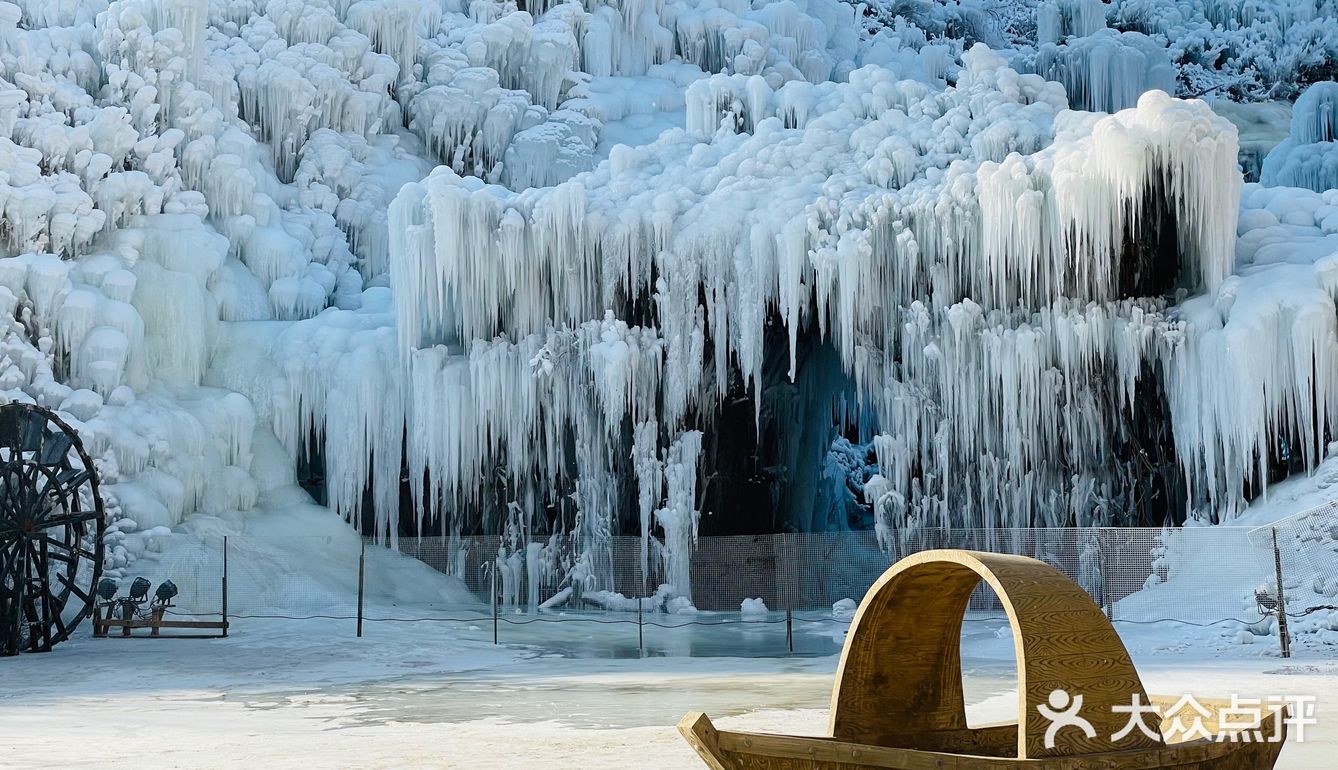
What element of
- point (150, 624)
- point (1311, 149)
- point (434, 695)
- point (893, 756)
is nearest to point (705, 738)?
point (893, 756)

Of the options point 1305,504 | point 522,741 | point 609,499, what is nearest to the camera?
point 522,741

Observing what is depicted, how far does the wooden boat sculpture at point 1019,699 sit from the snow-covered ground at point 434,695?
1.84m

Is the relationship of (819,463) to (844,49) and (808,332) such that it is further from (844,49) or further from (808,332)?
(844,49)

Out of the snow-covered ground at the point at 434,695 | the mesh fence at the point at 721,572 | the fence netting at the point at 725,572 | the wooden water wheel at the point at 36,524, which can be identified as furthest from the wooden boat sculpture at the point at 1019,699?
the wooden water wheel at the point at 36,524

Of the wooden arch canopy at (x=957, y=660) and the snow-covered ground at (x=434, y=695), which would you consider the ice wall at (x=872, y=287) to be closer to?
the snow-covered ground at (x=434, y=695)

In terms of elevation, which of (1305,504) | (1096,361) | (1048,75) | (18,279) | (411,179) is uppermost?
(1048,75)

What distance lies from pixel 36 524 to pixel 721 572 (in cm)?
1029

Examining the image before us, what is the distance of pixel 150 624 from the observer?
59.5 feet

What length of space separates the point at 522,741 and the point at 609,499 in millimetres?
13476

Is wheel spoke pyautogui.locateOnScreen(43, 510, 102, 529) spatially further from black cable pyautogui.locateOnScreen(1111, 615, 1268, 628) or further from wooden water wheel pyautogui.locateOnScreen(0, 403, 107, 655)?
black cable pyautogui.locateOnScreen(1111, 615, 1268, 628)

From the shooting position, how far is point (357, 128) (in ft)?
88.8

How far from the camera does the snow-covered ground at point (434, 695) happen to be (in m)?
8.42

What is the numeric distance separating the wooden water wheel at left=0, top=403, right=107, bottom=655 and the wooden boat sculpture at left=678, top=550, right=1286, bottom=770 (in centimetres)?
1426

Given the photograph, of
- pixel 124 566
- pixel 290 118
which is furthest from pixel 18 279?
pixel 290 118
